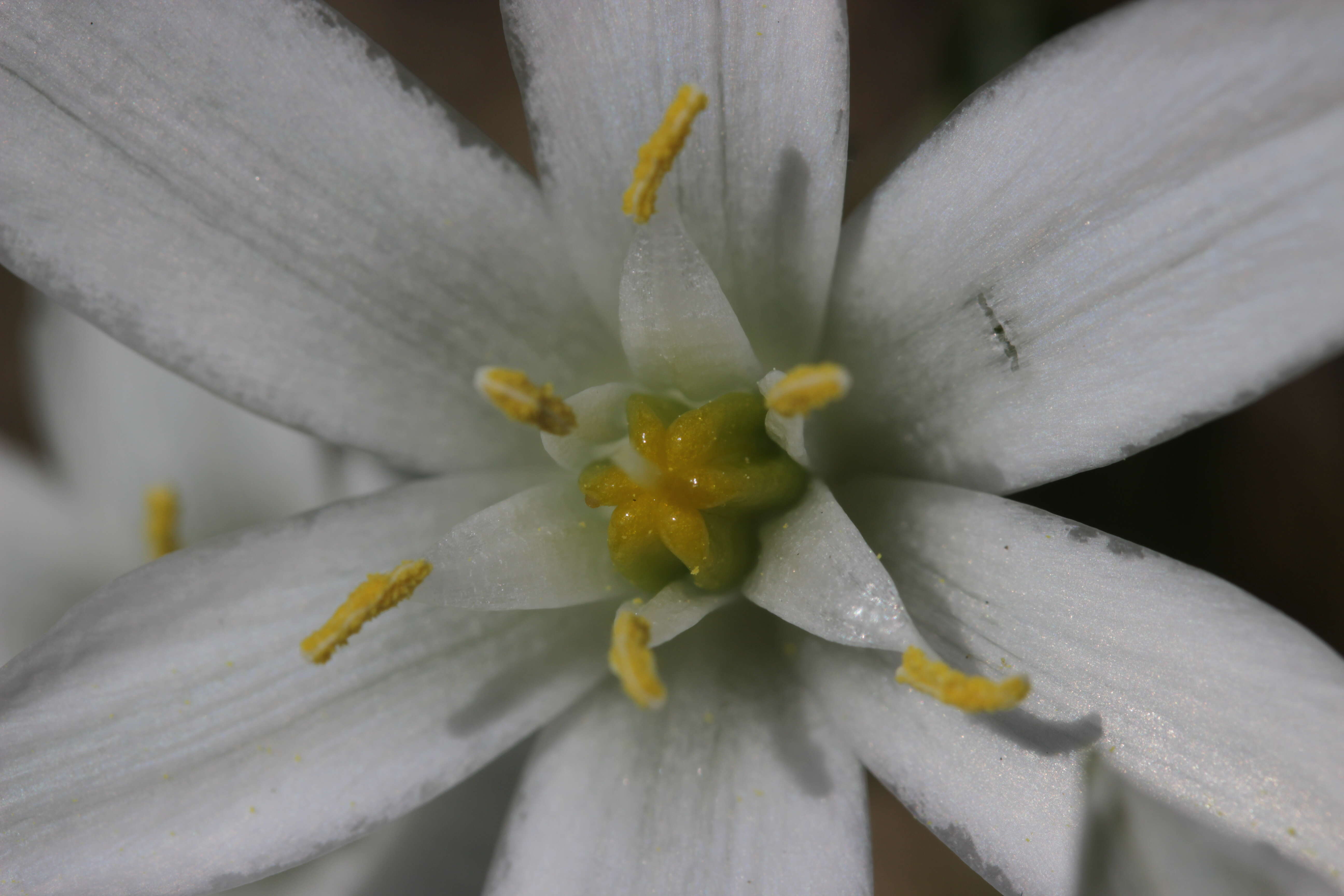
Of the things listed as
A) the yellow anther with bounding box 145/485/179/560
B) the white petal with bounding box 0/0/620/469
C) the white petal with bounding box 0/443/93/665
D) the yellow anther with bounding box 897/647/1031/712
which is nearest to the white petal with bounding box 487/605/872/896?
the yellow anther with bounding box 897/647/1031/712

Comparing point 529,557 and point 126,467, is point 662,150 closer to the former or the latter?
point 529,557

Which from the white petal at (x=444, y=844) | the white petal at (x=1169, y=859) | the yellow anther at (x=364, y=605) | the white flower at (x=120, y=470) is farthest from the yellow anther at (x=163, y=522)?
the white petal at (x=1169, y=859)

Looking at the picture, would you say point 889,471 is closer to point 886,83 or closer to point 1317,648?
point 1317,648

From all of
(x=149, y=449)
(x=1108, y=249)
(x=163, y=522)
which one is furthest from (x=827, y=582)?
(x=149, y=449)

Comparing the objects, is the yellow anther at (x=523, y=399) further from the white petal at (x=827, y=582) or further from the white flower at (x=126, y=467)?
the white flower at (x=126, y=467)

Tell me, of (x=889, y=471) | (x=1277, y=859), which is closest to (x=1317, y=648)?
(x=1277, y=859)

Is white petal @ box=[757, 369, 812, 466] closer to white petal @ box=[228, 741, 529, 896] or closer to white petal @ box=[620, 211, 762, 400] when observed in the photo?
white petal @ box=[620, 211, 762, 400]
